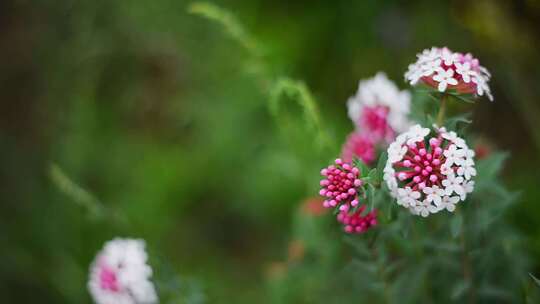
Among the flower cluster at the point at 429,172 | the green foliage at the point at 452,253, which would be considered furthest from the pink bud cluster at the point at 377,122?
the flower cluster at the point at 429,172

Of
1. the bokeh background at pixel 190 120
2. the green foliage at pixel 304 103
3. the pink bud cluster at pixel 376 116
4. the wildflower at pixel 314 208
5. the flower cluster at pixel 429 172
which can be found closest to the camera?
the flower cluster at pixel 429 172

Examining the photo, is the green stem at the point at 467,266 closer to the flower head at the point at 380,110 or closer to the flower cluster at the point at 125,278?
the flower head at the point at 380,110

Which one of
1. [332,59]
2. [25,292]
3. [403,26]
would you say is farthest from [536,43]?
[25,292]

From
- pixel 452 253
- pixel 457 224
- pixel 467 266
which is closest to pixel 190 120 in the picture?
pixel 452 253

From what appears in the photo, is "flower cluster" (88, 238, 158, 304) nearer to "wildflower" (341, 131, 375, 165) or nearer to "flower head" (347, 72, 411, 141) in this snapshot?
"wildflower" (341, 131, 375, 165)

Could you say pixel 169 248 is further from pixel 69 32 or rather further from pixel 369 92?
pixel 369 92

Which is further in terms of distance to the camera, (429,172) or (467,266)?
(467,266)

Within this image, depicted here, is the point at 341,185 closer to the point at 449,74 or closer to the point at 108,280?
the point at 449,74
